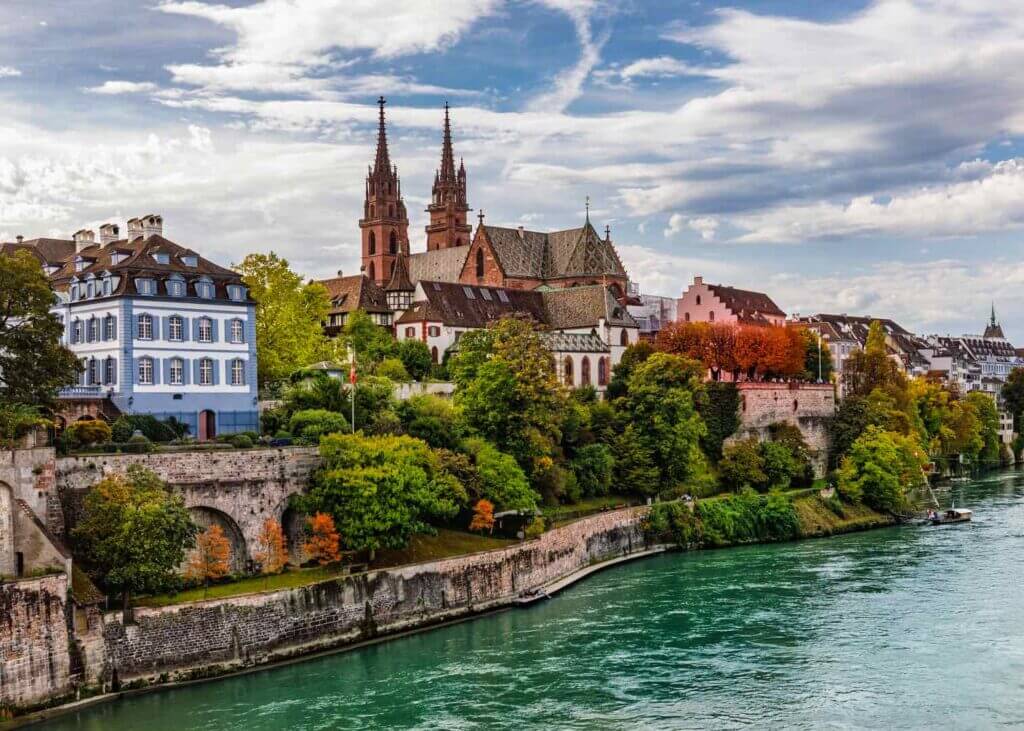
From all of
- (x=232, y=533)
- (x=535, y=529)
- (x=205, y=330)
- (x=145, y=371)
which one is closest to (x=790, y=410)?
(x=535, y=529)

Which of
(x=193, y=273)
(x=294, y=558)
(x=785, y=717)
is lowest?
(x=785, y=717)

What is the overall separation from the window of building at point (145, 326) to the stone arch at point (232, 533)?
11260mm

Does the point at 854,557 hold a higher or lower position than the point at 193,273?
lower

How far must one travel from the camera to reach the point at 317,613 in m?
41.5

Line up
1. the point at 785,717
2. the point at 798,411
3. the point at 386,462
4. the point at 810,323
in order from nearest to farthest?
the point at 785,717
the point at 386,462
the point at 798,411
the point at 810,323

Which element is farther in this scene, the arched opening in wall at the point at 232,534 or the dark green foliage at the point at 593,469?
the dark green foliage at the point at 593,469

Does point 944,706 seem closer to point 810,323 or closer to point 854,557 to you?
point 854,557

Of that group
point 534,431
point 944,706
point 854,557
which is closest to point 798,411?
point 854,557

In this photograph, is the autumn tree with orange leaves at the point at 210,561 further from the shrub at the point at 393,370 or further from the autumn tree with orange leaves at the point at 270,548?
the shrub at the point at 393,370

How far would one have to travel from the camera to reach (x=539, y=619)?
152ft

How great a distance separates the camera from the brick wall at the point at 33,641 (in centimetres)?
3347

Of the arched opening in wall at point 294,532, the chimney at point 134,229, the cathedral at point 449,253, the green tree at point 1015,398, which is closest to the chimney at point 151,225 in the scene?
the chimney at point 134,229

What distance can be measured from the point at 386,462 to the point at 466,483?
7889 mm

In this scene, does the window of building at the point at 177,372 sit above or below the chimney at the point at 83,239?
below
